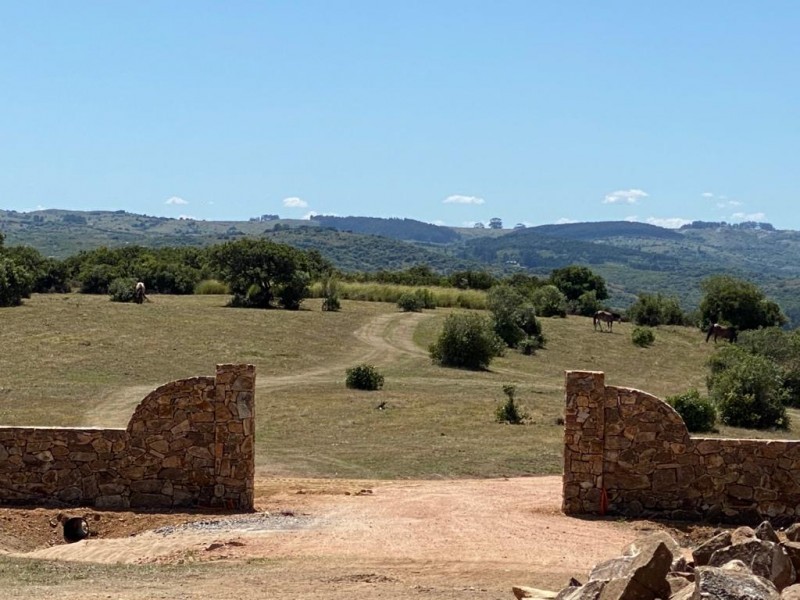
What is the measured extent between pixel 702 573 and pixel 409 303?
59.3 m

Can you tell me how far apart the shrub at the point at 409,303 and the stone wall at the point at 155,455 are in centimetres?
5031

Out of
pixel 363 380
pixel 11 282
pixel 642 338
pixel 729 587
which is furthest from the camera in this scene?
pixel 642 338

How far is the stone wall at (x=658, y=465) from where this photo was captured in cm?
1711

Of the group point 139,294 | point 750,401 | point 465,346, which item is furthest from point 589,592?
point 139,294

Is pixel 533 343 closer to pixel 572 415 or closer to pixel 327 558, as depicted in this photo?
pixel 572 415

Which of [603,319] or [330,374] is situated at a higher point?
[603,319]

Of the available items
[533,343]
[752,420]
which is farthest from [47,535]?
[533,343]

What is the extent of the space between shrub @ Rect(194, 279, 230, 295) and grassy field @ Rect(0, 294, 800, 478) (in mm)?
4996

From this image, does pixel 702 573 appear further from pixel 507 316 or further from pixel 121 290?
pixel 121 290

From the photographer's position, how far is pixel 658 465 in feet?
57.0

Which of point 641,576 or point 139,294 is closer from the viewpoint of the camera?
point 641,576

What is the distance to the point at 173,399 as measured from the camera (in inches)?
691

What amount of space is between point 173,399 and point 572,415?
248 inches

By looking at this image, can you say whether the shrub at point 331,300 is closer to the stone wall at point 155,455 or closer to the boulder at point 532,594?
the stone wall at point 155,455
